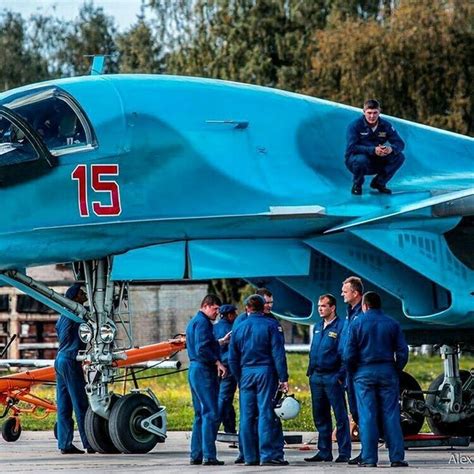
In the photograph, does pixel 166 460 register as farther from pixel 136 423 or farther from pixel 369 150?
pixel 369 150

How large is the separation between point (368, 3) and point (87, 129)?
106ft

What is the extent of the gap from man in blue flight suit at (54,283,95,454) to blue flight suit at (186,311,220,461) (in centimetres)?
174

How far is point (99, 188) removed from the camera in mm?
13359

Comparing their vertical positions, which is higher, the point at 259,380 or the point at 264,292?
the point at 264,292

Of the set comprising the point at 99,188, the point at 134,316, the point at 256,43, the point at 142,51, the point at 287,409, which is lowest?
the point at 287,409

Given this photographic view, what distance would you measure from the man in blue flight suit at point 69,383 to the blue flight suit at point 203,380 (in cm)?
174

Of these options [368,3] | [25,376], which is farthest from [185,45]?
[25,376]

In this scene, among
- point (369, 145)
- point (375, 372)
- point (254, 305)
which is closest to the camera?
point (375, 372)

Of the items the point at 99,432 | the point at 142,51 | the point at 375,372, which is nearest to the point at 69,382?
the point at 99,432

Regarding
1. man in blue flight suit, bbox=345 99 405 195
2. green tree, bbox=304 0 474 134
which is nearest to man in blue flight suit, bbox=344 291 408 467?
man in blue flight suit, bbox=345 99 405 195

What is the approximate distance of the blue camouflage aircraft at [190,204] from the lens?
521 inches

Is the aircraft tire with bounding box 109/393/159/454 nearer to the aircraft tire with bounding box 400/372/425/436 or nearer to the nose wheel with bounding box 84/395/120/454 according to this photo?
the nose wheel with bounding box 84/395/120/454

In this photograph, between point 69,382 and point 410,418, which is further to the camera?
point 410,418

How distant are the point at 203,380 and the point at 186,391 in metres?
11.2
